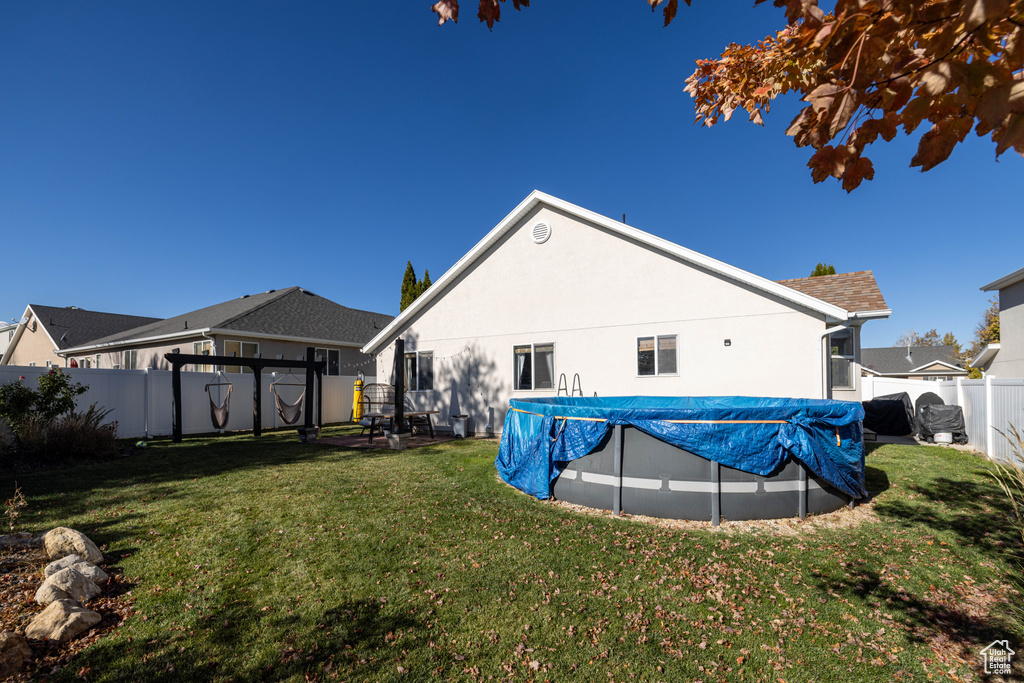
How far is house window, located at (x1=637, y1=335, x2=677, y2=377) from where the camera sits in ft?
34.6

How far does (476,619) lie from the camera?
130 inches

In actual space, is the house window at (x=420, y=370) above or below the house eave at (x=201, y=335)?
below

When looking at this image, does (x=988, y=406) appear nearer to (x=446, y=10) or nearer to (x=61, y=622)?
(x=446, y=10)

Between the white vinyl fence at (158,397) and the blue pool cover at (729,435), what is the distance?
11.4 metres

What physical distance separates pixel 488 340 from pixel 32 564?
10.1 m

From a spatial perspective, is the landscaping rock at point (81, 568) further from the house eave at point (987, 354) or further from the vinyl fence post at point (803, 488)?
the house eave at point (987, 354)

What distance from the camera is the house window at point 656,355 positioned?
10.5 meters

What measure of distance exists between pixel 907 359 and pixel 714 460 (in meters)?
51.3

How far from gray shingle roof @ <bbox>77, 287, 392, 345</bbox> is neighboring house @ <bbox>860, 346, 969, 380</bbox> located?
41.8m

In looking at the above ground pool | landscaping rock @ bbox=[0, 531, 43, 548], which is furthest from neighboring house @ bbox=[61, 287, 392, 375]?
the above ground pool

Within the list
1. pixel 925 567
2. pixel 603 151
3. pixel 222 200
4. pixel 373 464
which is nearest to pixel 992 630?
pixel 925 567

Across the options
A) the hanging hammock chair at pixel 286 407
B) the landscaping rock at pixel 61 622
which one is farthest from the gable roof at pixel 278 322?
the landscaping rock at pixel 61 622

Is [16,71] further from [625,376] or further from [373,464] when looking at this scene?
[625,376]

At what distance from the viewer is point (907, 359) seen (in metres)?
41.8
